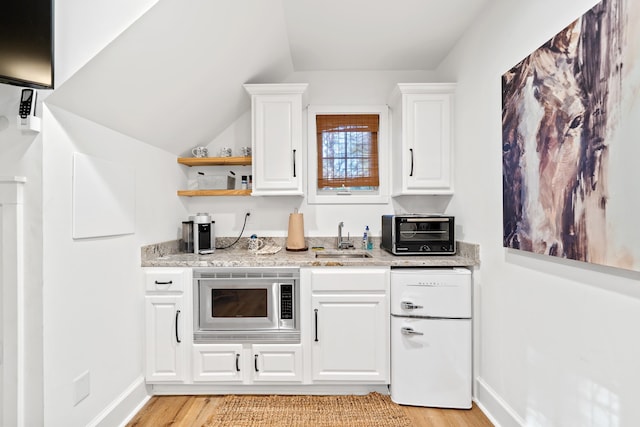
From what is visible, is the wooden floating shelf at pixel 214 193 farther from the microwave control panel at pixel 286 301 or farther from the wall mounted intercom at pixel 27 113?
the wall mounted intercom at pixel 27 113

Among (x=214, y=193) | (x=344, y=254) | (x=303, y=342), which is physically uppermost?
(x=214, y=193)

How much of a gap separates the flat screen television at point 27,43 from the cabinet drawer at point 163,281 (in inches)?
48.7

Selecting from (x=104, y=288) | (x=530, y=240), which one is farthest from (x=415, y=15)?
(x=104, y=288)

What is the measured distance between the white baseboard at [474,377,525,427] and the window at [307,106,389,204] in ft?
5.39

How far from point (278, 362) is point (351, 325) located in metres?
0.56

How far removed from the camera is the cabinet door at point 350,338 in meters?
2.09

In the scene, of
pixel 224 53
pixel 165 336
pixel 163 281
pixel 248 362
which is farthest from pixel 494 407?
pixel 224 53

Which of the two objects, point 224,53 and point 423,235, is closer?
point 224,53

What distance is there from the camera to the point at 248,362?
83.6 inches

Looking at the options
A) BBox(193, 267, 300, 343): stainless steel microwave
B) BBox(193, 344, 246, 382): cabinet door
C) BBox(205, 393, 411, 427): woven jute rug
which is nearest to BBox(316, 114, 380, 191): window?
BBox(193, 267, 300, 343): stainless steel microwave

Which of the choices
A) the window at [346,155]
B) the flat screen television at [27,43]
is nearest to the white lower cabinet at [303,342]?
the window at [346,155]

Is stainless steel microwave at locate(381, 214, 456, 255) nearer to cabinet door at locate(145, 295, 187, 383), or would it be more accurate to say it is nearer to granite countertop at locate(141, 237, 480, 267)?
granite countertop at locate(141, 237, 480, 267)

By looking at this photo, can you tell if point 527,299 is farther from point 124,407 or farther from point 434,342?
point 124,407

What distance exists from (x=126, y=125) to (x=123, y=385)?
160 centimetres
